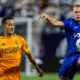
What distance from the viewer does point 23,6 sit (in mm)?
15938

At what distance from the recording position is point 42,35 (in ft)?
46.1

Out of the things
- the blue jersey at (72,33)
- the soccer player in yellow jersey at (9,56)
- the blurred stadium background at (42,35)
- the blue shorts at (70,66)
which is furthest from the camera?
the blurred stadium background at (42,35)

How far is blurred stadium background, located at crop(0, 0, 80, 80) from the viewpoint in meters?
13.9

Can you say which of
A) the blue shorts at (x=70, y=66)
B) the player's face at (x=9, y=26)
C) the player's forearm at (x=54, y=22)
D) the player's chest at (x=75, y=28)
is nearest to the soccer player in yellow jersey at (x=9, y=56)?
the player's face at (x=9, y=26)

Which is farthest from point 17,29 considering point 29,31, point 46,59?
point 46,59

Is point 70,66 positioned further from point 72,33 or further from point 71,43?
point 72,33

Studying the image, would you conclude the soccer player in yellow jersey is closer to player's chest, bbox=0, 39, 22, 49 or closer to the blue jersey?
player's chest, bbox=0, 39, 22, 49

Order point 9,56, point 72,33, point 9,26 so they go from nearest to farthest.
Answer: point 9,56 → point 9,26 → point 72,33

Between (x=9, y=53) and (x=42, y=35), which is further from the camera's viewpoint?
(x=42, y=35)

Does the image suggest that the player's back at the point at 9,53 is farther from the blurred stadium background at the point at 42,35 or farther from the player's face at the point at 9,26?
the blurred stadium background at the point at 42,35

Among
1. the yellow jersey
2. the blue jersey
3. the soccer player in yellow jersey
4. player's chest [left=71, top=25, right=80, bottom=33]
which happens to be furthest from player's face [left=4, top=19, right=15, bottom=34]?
player's chest [left=71, top=25, right=80, bottom=33]

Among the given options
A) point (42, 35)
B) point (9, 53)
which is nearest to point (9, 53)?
point (9, 53)

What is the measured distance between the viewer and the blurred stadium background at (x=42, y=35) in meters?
13.9

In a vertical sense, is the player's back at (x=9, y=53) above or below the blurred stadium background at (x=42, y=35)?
above
